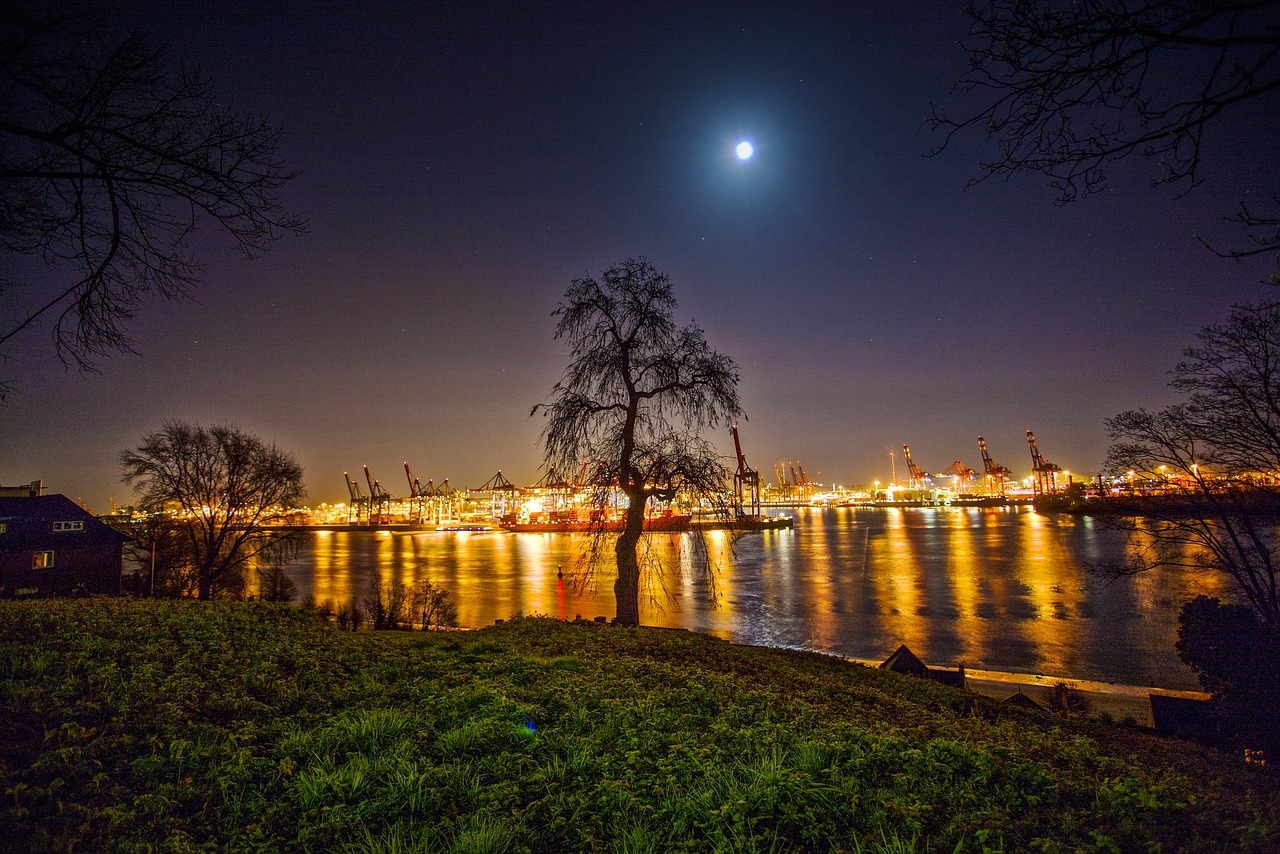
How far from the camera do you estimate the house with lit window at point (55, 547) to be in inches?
1148

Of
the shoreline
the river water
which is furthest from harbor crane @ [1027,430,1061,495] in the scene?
the shoreline

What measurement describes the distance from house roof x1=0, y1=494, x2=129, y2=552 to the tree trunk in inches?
1276

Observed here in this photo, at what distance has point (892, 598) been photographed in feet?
121

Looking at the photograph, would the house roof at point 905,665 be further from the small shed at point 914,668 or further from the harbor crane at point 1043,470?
the harbor crane at point 1043,470

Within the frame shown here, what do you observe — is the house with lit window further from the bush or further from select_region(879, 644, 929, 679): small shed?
the bush

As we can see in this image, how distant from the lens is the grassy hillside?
3.00 metres

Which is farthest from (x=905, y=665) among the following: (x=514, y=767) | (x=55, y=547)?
(x=55, y=547)

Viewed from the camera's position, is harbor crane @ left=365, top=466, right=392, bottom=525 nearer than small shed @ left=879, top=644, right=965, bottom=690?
No

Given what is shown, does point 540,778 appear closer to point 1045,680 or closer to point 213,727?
point 213,727

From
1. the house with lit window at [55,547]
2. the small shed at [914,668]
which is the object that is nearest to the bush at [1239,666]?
the small shed at [914,668]

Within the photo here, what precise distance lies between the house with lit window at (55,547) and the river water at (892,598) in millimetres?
11570

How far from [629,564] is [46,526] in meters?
36.4

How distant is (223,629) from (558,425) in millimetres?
6707

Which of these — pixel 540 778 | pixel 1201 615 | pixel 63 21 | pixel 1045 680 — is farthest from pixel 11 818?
pixel 1045 680
